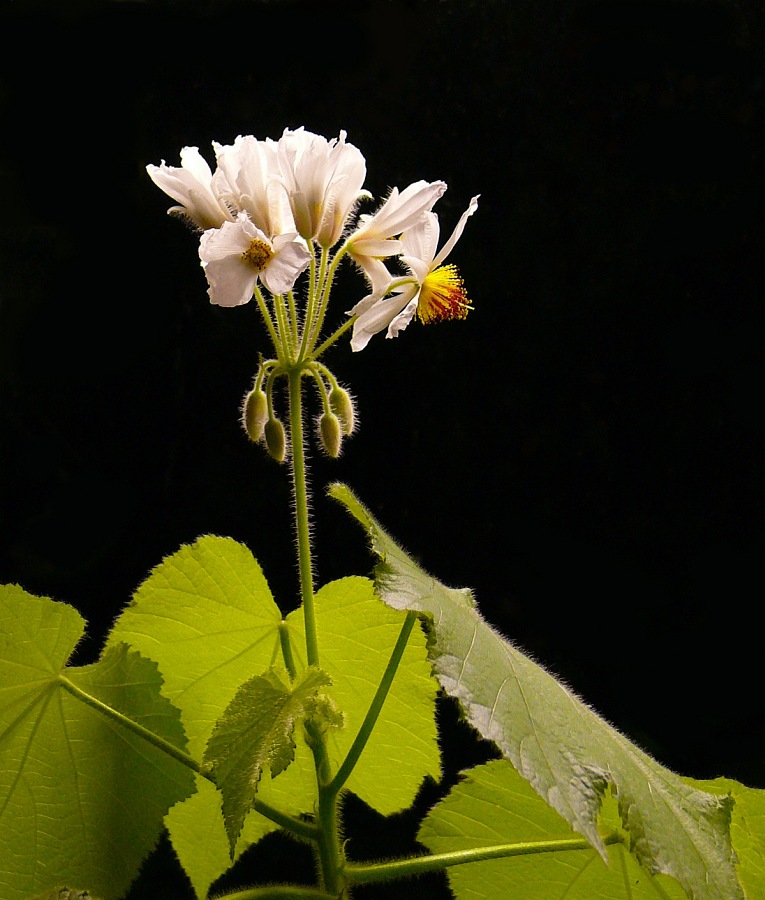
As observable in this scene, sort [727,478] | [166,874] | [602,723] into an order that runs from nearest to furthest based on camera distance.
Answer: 1. [602,723]
2. [166,874]
3. [727,478]

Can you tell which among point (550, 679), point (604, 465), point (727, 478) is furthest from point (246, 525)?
point (550, 679)

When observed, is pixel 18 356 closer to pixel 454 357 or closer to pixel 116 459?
pixel 116 459

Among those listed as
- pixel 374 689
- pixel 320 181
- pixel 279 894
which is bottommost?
pixel 279 894

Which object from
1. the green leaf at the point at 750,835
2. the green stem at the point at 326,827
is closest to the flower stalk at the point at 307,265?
the green stem at the point at 326,827

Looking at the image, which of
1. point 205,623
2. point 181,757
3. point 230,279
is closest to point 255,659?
point 205,623

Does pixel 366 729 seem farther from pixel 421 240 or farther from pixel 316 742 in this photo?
pixel 421 240

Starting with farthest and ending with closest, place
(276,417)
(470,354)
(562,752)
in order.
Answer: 1. (470,354)
2. (276,417)
3. (562,752)

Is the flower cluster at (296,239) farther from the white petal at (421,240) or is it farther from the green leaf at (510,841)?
the green leaf at (510,841)
